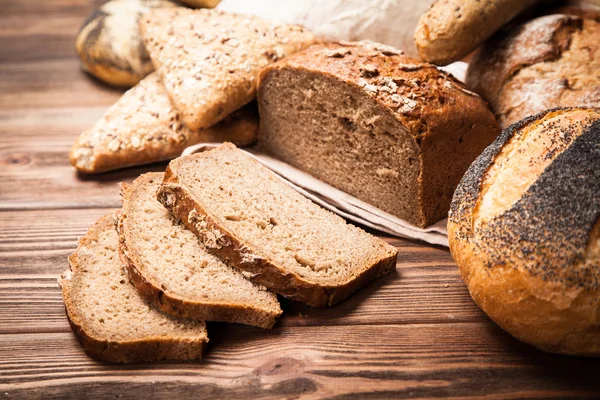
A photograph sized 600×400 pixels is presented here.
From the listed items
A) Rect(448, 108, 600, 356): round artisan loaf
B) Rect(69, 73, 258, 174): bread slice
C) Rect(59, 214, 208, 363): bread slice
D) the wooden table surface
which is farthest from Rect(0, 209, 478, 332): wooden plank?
Rect(69, 73, 258, 174): bread slice

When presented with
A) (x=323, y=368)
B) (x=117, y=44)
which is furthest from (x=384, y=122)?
(x=117, y=44)

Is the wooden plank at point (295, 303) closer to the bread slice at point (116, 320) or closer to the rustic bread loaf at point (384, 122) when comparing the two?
the bread slice at point (116, 320)

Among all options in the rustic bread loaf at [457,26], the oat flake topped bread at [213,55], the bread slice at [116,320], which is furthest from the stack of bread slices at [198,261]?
the rustic bread loaf at [457,26]

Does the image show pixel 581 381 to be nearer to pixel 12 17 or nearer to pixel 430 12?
pixel 430 12

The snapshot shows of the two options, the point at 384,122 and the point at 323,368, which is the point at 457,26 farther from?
the point at 323,368

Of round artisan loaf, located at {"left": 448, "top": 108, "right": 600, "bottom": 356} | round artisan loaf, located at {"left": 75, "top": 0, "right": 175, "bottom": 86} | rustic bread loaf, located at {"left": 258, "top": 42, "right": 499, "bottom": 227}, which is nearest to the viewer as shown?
round artisan loaf, located at {"left": 448, "top": 108, "right": 600, "bottom": 356}

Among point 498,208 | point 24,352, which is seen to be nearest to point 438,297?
point 498,208

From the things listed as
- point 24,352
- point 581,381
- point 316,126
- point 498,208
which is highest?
point 498,208

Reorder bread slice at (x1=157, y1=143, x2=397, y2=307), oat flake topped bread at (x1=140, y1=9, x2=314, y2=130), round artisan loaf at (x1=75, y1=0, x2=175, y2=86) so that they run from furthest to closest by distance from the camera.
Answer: round artisan loaf at (x1=75, y1=0, x2=175, y2=86), oat flake topped bread at (x1=140, y1=9, x2=314, y2=130), bread slice at (x1=157, y1=143, x2=397, y2=307)

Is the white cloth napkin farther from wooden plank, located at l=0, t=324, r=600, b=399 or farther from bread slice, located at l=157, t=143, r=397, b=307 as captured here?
wooden plank, located at l=0, t=324, r=600, b=399
